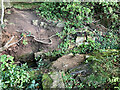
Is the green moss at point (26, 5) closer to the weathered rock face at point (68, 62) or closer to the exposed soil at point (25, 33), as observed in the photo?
the exposed soil at point (25, 33)

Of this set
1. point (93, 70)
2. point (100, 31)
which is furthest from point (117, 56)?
point (100, 31)

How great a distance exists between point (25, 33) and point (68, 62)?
2.39 m

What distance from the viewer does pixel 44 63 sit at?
5.34 m

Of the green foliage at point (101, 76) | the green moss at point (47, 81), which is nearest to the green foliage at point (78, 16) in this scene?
the green foliage at point (101, 76)

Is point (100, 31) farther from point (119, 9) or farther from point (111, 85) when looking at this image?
point (111, 85)

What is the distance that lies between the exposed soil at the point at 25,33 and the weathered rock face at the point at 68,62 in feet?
3.50

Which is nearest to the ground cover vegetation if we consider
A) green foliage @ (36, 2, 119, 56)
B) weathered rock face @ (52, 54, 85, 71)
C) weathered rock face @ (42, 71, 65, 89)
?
green foliage @ (36, 2, 119, 56)

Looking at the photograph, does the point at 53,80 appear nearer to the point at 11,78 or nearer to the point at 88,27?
the point at 11,78

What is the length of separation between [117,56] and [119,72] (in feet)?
3.23

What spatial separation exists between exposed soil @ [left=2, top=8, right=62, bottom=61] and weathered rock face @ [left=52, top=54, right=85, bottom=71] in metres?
1.07

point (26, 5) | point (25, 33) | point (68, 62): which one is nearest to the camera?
point (68, 62)

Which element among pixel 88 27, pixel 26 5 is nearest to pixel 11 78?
pixel 26 5

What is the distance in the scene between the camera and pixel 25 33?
5.65 meters

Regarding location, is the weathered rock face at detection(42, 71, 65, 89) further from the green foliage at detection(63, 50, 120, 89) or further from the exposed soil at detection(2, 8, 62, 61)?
the exposed soil at detection(2, 8, 62, 61)
